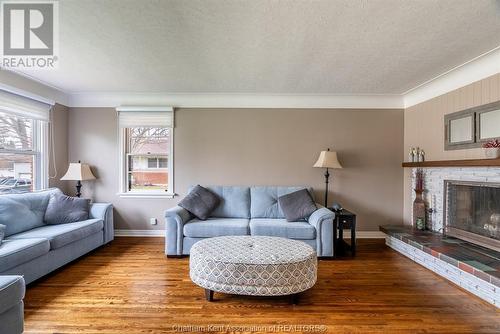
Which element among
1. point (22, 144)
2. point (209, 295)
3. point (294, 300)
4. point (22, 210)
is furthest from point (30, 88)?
point (294, 300)

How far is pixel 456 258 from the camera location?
2.56 metres

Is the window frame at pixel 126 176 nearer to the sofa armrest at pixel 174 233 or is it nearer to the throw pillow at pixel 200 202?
the throw pillow at pixel 200 202

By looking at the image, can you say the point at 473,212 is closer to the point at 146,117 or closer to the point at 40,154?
the point at 146,117

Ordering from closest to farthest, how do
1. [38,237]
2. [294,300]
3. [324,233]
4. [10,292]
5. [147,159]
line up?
[10,292] → [294,300] → [38,237] → [324,233] → [147,159]

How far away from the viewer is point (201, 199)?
145 inches

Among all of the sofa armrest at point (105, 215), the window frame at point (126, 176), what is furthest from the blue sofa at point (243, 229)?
the sofa armrest at point (105, 215)

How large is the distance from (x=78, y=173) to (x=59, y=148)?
657 mm

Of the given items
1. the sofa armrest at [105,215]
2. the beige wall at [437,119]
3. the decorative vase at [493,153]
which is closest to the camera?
the decorative vase at [493,153]

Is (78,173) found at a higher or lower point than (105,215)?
higher

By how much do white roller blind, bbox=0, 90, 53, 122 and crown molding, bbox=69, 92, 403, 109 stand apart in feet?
2.07

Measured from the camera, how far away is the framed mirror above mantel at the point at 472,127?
274 cm

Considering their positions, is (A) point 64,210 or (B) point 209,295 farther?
(A) point 64,210

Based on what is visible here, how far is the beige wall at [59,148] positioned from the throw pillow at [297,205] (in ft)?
11.9

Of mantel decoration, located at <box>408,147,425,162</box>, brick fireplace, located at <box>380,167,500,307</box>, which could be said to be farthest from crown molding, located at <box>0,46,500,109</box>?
brick fireplace, located at <box>380,167,500,307</box>
